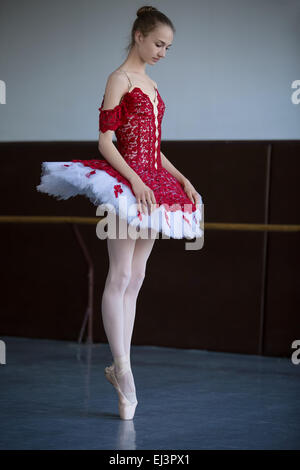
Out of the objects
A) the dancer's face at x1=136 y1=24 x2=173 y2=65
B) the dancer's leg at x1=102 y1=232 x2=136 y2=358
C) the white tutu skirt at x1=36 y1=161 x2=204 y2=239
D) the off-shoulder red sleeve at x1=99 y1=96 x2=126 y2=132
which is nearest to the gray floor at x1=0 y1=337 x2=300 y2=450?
the dancer's leg at x1=102 y1=232 x2=136 y2=358

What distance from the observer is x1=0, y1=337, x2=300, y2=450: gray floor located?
8.14ft

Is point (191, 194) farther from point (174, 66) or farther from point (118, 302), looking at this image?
point (174, 66)

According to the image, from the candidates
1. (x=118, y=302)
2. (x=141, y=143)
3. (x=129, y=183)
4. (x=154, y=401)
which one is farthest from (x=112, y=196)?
(x=154, y=401)

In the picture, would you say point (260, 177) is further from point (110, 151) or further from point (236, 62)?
point (110, 151)

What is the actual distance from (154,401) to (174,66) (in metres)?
2.50

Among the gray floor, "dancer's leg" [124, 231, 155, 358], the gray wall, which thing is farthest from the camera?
the gray wall

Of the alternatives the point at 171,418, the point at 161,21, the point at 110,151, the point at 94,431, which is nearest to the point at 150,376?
the point at 171,418

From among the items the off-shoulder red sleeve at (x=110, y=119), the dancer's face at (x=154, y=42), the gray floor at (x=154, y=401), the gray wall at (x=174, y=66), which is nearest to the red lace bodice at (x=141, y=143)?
the off-shoulder red sleeve at (x=110, y=119)

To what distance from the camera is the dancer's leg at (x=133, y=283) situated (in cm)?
284

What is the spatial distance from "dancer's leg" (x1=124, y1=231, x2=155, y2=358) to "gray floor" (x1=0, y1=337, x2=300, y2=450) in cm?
32

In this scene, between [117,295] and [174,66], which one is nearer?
[117,295]

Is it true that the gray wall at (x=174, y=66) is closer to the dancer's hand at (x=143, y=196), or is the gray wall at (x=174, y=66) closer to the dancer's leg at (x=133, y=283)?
the dancer's leg at (x=133, y=283)

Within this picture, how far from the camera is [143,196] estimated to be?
2.63 m

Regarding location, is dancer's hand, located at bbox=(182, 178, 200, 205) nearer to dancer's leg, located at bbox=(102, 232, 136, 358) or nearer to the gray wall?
dancer's leg, located at bbox=(102, 232, 136, 358)
